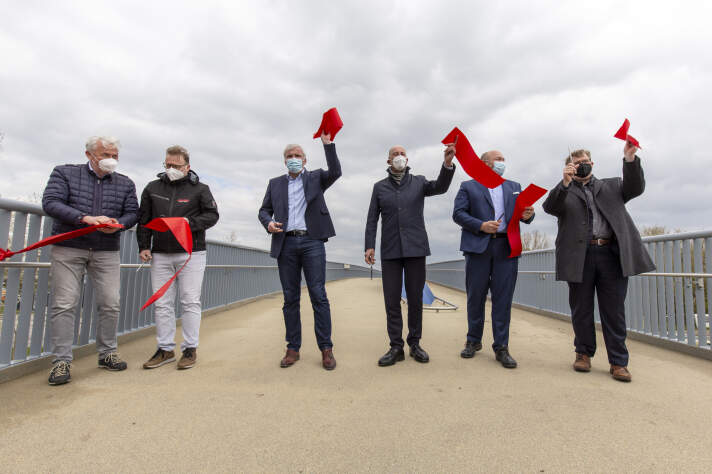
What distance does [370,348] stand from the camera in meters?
4.04

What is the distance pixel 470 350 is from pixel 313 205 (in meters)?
1.93

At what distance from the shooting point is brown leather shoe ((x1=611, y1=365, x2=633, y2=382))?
9.64 ft

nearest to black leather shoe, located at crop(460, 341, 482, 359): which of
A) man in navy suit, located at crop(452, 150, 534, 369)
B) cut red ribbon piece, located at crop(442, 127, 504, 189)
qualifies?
man in navy suit, located at crop(452, 150, 534, 369)

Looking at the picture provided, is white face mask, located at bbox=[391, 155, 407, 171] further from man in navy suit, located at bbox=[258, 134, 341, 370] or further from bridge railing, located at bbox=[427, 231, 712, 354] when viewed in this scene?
bridge railing, located at bbox=[427, 231, 712, 354]

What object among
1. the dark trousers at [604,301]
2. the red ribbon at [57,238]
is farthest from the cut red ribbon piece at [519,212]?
the red ribbon at [57,238]

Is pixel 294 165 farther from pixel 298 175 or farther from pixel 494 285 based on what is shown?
pixel 494 285

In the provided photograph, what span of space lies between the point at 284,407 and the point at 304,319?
386 centimetres

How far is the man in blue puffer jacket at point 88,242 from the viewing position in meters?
2.96

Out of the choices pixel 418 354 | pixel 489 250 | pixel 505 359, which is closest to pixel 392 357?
pixel 418 354

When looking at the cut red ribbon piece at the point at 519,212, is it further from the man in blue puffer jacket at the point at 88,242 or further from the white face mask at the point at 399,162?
the man in blue puffer jacket at the point at 88,242

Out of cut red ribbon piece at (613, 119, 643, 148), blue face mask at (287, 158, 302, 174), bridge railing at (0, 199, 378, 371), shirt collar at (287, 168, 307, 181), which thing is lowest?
bridge railing at (0, 199, 378, 371)

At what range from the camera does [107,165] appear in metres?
3.17

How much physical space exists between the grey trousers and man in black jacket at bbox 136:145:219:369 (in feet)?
0.98

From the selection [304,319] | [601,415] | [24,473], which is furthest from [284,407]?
[304,319]
